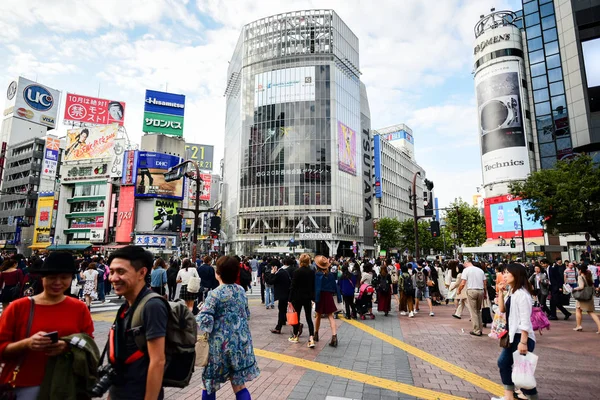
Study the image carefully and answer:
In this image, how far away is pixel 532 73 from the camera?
47.5 metres

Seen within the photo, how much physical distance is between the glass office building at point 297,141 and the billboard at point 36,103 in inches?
2099

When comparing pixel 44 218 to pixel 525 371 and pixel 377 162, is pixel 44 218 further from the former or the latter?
pixel 525 371

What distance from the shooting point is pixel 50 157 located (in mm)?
62750

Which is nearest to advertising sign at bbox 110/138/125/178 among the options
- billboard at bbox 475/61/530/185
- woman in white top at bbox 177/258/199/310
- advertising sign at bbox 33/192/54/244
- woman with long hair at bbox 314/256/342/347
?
advertising sign at bbox 33/192/54/244

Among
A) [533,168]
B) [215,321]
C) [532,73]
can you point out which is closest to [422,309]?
[215,321]

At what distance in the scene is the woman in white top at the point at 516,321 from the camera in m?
4.17

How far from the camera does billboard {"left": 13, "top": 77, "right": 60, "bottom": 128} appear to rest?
7862 cm

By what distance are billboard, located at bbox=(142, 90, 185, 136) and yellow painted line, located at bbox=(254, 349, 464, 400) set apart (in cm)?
6415

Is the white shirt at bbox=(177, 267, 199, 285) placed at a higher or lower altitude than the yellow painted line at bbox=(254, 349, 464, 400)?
higher

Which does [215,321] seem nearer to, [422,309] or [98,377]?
[98,377]

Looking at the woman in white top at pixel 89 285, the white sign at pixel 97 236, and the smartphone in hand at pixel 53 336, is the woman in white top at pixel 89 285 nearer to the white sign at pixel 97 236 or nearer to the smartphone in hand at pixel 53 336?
the smartphone in hand at pixel 53 336

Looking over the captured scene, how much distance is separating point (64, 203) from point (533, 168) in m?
74.7

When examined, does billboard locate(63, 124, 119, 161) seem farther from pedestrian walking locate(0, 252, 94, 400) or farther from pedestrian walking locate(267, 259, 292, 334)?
pedestrian walking locate(0, 252, 94, 400)

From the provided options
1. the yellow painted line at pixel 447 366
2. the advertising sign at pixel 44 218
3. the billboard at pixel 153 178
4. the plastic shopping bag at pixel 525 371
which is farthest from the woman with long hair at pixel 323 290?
the advertising sign at pixel 44 218
